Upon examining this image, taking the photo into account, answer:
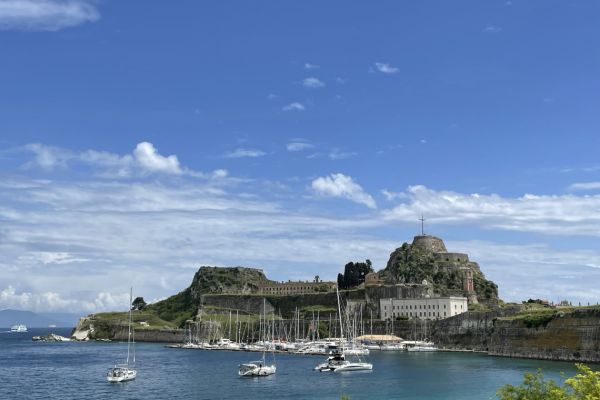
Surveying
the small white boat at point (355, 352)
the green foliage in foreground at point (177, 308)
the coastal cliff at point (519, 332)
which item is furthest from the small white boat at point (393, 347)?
the green foliage in foreground at point (177, 308)

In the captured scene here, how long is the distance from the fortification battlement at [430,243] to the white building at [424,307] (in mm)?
23585

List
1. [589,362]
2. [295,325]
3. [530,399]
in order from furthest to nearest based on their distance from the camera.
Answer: [295,325], [589,362], [530,399]

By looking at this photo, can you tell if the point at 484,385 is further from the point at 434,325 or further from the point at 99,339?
the point at 99,339

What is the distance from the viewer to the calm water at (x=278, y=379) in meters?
62.9

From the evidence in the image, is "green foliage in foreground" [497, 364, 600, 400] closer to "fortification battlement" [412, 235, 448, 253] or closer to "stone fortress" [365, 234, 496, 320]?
"stone fortress" [365, 234, 496, 320]

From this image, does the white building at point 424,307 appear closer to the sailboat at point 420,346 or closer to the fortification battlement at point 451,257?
the sailboat at point 420,346

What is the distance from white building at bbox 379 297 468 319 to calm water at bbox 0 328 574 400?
26.9 meters

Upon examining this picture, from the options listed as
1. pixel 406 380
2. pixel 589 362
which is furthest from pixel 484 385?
pixel 589 362

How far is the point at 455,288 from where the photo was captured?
490 ft

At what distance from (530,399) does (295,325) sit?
128m

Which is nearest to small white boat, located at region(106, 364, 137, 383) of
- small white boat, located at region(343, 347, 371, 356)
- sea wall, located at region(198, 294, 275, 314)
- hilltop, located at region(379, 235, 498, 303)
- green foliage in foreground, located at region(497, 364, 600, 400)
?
small white boat, located at region(343, 347, 371, 356)

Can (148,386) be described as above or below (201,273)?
below

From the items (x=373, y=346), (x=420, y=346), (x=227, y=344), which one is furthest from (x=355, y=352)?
(x=227, y=344)

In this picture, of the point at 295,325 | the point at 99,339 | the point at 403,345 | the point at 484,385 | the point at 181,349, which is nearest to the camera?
the point at 484,385
